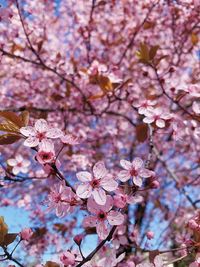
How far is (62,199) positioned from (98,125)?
538 centimetres

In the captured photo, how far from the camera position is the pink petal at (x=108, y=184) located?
69.2 inches

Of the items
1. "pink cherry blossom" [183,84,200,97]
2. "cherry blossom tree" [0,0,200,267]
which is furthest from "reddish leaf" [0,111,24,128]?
"pink cherry blossom" [183,84,200,97]

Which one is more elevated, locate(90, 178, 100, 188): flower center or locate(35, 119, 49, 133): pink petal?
locate(35, 119, 49, 133): pink petal

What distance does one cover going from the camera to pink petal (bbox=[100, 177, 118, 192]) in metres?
1.76

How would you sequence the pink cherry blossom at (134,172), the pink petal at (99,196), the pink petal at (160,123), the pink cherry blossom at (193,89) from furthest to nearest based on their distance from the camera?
the pink cherry blossom at (193,89) < the pink petal at (160,123) < the pink cherry blossom at (134,172) < the pink petal at (99,196)

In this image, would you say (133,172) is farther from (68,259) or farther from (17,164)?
(17,164)

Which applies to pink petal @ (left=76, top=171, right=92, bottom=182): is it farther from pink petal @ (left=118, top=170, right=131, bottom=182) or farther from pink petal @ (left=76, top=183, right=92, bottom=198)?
pink petal @ (left=118, top=170, right=131, bottom=182)

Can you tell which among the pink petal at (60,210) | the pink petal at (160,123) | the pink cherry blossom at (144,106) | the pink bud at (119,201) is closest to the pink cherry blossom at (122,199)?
the pink bud at (119,201)

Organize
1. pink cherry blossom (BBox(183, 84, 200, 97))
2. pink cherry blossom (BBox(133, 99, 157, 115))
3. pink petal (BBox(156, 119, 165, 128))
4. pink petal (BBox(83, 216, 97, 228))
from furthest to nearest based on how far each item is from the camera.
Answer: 1. pink cherry blossom (BBox(183, 84, 200, 97))
2. pink cherry blossom (BBox(133, 99, 157, 115))
3. pink petal (BBox(156, 119, 165, 128))
4. pink petal (BBox(83, 216, 97, 228))

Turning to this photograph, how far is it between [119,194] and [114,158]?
5.44 metres

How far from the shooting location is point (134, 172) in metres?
1.94

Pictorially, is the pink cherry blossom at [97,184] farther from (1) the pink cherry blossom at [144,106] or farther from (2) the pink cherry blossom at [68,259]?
(1) the pink cherry blossom at [144,106]

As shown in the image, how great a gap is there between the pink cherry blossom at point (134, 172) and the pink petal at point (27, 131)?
1.52 feet

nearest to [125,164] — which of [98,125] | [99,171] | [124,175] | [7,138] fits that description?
[124,175]
